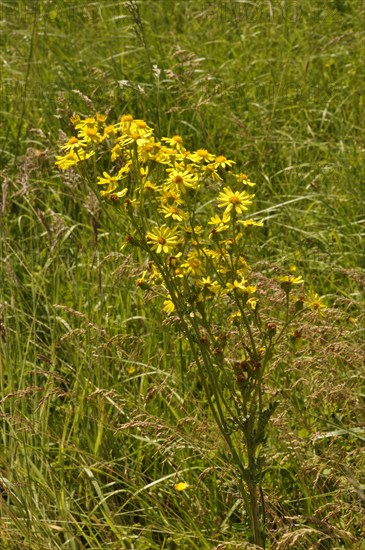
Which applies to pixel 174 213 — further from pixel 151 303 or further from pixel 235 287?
pixel 151 303

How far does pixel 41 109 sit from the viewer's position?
3787mm

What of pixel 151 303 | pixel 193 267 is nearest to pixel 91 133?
pixel 193 267

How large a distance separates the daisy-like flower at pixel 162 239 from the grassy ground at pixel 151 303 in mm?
463

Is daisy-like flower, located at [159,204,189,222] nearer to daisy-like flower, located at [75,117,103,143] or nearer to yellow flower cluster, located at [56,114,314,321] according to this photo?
yellow flower cluster, located at [56,114,314,321]

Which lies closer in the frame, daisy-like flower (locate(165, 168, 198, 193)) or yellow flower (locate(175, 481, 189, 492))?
daisy-like flower (locate(165, 168, 198, 193))

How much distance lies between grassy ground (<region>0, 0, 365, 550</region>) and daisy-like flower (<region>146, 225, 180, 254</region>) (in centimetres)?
46

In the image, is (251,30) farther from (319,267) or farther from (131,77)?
(319,267)

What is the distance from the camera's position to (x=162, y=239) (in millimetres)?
1799

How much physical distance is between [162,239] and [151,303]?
1060 millimetres

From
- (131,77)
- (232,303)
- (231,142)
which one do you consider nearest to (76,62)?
(131,77)

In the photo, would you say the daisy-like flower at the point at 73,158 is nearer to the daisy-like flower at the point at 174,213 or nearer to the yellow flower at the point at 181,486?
the daisy-like flower at the point at 174,213

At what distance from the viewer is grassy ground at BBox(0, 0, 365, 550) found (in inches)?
84.5

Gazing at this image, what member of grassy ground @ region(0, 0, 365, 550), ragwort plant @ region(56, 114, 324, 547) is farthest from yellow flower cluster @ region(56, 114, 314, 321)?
grassy ground @ region(0, 0, 365, 550)

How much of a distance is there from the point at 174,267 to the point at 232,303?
0.67m
